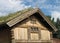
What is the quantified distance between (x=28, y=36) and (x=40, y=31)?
1670 mm

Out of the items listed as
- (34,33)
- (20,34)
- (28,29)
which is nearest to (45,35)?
(34,33)

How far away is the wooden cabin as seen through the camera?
22453 mm

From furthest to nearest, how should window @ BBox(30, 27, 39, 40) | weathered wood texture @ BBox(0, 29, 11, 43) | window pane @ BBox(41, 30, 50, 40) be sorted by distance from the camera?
window pane @ BBox(41, 30, 50, 40) < window @ BBox(30, 27, 39, 40) < weathered wood texture @ BBox(0, 29, 11, 43)

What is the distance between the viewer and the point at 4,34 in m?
22.8

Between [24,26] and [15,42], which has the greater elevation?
[24,26]

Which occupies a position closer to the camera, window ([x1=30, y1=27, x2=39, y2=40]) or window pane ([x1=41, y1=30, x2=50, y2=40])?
window ([x1=30, y1=27, x2=39, y2=40])

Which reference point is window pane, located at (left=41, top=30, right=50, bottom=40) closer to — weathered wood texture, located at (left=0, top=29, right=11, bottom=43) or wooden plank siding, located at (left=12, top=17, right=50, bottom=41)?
wooden plank siding, located at (left=12, top=17, right=50, bottom=41)

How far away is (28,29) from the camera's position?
2356 cm

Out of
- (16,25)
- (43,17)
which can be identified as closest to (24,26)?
(16,25)

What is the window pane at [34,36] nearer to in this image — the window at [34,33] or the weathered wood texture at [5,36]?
the window at [34,33]

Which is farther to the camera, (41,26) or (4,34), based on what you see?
(41,26)

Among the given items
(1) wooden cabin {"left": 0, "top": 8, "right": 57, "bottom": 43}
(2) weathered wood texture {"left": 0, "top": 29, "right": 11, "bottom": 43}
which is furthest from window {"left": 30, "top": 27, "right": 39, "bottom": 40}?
(2) weathered wood texture {"left": 0, "top": 29, "right": 11, "bottom": 43}

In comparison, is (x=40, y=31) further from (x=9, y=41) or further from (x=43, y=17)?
(x=9, y=41)

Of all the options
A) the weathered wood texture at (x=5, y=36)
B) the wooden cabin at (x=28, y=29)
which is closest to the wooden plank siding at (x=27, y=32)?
the wooden cabin at (x=28, y=29)
